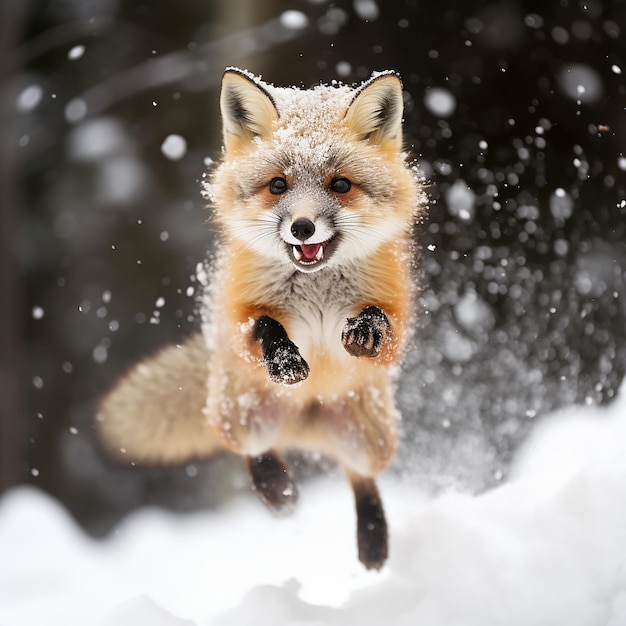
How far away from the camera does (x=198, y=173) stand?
1.83 ft

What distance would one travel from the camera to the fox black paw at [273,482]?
57 centimetres

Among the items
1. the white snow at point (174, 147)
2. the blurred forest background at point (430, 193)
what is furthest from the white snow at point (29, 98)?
the white snow at point (174, 147)

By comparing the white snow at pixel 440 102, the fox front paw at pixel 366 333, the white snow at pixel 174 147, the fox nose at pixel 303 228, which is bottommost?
the fox front paw at pixel 366 333

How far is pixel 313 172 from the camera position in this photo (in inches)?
19.6

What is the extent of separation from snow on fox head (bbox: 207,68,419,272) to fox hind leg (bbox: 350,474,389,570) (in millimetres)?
197

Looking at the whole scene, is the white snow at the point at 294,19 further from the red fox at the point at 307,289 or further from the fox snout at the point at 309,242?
the fox snout at the point at 309,242

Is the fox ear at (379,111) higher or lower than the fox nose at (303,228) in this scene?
higher

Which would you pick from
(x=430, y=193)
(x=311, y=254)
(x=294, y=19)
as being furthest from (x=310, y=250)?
(x=294, y=19)

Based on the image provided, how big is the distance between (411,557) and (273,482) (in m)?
0.14

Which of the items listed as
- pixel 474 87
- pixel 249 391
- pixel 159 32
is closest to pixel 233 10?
pixel 159 32

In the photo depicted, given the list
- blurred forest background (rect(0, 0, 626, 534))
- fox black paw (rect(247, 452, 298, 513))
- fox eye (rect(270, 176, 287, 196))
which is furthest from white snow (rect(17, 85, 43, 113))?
fox black paw (rect(247, 452, 298, 513))

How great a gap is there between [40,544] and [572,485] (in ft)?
1.71

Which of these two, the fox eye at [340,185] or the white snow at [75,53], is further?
the white snow at [75,53]

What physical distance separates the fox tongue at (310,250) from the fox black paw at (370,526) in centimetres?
20
